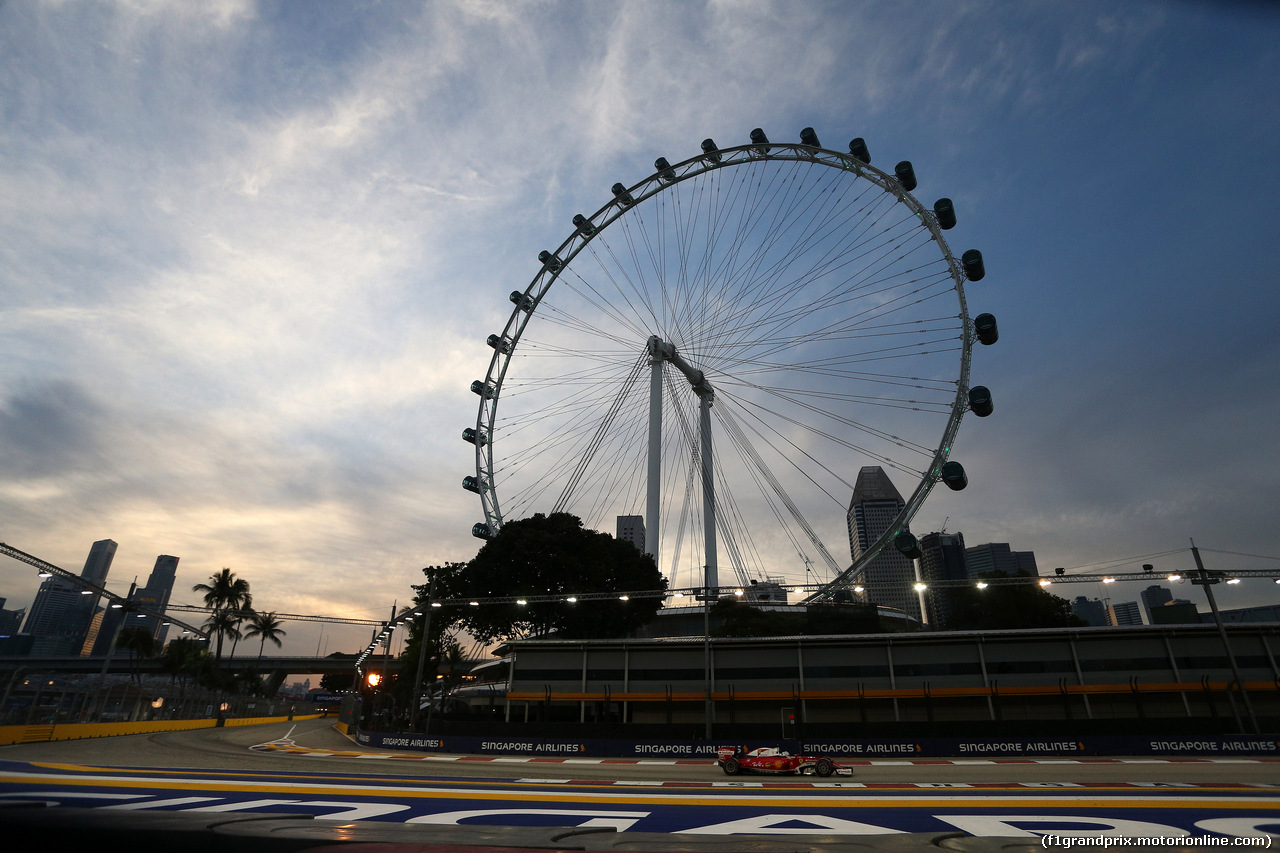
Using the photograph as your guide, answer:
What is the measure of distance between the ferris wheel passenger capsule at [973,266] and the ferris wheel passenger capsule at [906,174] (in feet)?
21.3

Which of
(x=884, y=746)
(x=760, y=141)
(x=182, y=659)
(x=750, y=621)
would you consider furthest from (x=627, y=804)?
(x=182, y=659)

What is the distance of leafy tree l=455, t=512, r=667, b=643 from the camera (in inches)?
2365

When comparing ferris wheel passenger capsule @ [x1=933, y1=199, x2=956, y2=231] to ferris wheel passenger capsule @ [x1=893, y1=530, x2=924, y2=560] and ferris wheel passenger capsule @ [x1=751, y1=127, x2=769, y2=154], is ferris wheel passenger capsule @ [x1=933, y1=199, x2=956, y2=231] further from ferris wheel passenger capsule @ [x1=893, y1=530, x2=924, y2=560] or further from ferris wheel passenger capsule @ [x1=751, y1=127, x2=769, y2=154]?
ferris wheel passenger capsule @ [x1=893, y1=530, x2=924, y2=560]

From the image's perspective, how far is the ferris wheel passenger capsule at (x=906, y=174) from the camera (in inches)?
1610

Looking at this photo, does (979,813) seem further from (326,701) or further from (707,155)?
(326,701)

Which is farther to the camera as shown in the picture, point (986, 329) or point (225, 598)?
point (225, 598)

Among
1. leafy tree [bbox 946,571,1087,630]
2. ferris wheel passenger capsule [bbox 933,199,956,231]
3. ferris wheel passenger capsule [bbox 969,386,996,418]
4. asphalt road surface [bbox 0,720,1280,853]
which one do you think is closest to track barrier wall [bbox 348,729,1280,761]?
asphalt road surface [bbox 0,720,1280,853]

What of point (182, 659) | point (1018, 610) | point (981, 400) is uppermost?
point (981, 400)

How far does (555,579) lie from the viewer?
60219 mm

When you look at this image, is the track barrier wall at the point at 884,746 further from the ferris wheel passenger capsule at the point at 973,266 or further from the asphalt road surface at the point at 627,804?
the ferris wheel passenger capsule at the point at 973,266

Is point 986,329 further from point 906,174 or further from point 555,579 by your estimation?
point 555,579

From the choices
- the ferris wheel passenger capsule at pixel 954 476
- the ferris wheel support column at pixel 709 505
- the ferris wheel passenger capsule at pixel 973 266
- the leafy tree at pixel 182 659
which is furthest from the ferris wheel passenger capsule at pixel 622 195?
the leafy tree at pixel 182 659

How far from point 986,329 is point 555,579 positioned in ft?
138

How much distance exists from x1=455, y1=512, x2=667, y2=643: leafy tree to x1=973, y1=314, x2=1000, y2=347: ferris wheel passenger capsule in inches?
1343
